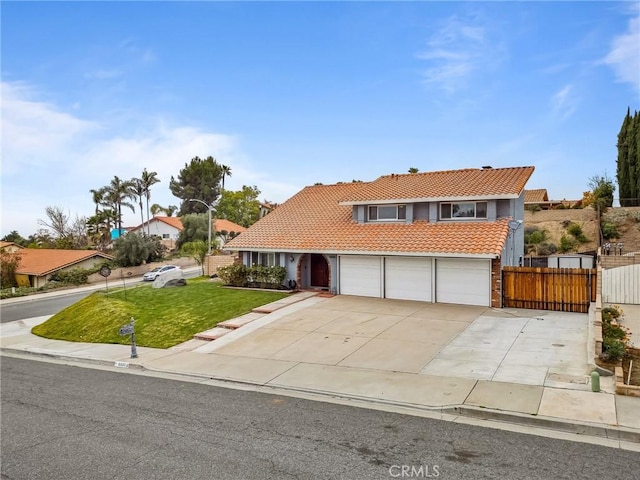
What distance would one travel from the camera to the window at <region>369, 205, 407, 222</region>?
25.3 meters

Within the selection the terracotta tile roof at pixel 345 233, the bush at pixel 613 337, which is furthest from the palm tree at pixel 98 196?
the bush at pixel 613 337

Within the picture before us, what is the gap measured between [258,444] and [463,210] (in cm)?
1795

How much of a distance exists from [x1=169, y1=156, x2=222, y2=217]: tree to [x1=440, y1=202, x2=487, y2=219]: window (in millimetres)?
69074

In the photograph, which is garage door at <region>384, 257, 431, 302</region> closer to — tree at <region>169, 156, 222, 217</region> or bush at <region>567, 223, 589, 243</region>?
bush at <region>567, 223, 589, 243</region>

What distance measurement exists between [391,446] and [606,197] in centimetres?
4033

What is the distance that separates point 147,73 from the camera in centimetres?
2478

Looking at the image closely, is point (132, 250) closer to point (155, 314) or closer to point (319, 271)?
point (319, 271)

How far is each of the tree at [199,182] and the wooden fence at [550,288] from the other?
7378 cm

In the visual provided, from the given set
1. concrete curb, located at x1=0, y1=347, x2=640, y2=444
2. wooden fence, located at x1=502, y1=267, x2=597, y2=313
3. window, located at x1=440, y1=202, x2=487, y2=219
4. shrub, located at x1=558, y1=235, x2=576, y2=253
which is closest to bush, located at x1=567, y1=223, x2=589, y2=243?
shrub, located at x1=558, y1=235, x2=576, y2=253

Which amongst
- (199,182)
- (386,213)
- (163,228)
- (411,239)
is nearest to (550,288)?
(411,239)

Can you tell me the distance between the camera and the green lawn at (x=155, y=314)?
19219 millimetres

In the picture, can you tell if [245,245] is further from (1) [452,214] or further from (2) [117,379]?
(2) [117,379]

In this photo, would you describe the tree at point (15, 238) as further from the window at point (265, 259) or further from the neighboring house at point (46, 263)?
the window at point (265, 259)

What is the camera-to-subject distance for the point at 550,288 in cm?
1947
